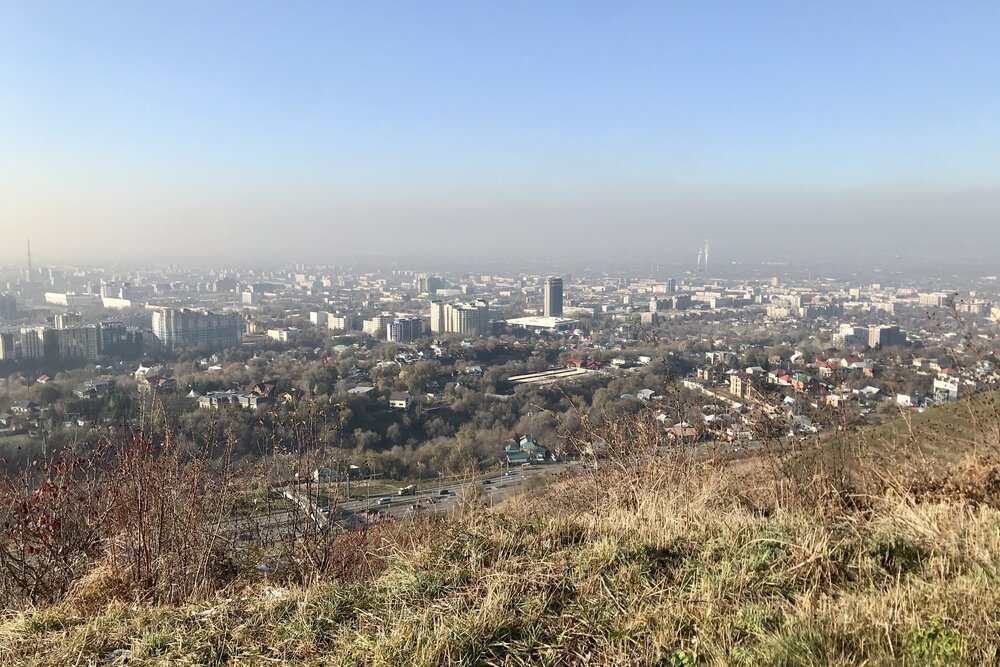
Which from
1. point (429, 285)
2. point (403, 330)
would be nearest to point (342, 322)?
point (403, 330)

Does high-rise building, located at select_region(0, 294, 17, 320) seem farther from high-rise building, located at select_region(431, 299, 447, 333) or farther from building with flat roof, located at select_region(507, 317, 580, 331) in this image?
building with flat roof, located at select_region(507, 317, 580, 331)

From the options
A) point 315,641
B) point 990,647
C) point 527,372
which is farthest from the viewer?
point 527,372

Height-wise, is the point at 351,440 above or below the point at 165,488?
below

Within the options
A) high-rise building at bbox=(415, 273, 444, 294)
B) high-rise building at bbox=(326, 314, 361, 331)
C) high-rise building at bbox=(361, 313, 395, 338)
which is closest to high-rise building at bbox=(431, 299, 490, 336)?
high-rise building at bbox=(361, 313, 395, 338)

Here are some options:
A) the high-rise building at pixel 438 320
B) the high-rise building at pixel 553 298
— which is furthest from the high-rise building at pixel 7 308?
the high-rise building at pixel 553 298

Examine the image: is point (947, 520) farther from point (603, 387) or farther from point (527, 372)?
point (527, 372)

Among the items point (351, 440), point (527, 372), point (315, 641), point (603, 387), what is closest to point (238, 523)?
point (315, 641)
